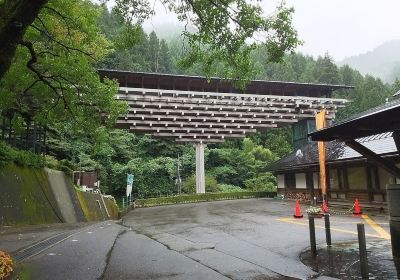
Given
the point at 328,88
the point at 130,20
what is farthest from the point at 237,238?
the point at 328,88

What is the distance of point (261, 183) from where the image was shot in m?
46.5

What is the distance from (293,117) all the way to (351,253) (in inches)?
1015

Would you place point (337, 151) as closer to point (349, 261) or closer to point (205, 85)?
point (205, 85)

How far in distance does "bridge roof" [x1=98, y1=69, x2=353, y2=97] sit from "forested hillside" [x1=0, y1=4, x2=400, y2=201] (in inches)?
86.0

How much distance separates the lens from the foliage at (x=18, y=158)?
12.3 metres

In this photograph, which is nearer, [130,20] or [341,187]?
[130,20]

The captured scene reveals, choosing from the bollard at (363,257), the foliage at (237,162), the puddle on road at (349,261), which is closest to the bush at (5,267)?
the puddle on road at (349,261)

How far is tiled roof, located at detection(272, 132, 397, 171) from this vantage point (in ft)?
60.8

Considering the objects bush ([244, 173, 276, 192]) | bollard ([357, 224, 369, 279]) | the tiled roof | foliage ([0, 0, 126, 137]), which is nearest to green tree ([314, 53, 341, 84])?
bush ([244, 173, 276, 192])

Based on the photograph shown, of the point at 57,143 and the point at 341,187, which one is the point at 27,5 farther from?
the point at 57,143

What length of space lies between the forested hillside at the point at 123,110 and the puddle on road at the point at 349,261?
5.23 m

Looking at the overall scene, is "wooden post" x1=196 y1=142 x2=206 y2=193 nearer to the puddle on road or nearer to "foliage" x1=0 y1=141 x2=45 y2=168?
"foliage" x1=0 y1=141 x2=45 y2=168

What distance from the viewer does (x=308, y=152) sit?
95.1 feet

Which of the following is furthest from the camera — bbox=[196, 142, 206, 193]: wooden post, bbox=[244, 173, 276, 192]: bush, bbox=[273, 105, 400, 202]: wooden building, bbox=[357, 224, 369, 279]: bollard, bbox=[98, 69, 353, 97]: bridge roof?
bbox=[244, 173, 276, 192]: bush
